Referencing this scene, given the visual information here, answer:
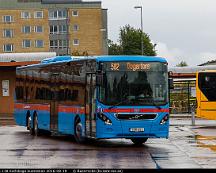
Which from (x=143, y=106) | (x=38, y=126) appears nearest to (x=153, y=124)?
(x=143, y=106)

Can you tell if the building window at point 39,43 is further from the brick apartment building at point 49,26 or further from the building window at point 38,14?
the building window at point 38,14

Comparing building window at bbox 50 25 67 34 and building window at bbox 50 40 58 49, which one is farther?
building window at bbox 50 40 58 49

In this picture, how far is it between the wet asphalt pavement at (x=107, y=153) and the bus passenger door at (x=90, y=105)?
0.56 metres

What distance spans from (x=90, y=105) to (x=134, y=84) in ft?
5.20

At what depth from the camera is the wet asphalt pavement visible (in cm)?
1697

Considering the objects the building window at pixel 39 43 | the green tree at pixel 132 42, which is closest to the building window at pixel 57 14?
the building window at pixel 39 43

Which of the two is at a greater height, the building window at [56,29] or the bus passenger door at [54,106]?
the building window at [56,29]

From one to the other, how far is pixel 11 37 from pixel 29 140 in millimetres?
104986

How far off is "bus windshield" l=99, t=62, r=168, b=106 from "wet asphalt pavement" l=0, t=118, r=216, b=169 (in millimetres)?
1486

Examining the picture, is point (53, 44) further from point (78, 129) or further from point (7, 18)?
point (78, 129)

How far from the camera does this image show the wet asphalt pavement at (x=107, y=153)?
16969mm

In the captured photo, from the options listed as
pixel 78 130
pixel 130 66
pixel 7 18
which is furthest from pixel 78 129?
pixel 7 18

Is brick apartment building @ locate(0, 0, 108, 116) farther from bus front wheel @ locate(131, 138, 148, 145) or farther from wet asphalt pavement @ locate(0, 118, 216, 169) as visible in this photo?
bus front wheel @ locate(131, 138, 148, 145)

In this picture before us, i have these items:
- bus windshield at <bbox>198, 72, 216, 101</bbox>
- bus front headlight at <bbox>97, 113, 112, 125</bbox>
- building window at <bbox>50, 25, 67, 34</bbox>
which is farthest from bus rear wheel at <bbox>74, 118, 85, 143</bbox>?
building window at <bbox>50, 25, 67, 34</bbox>
